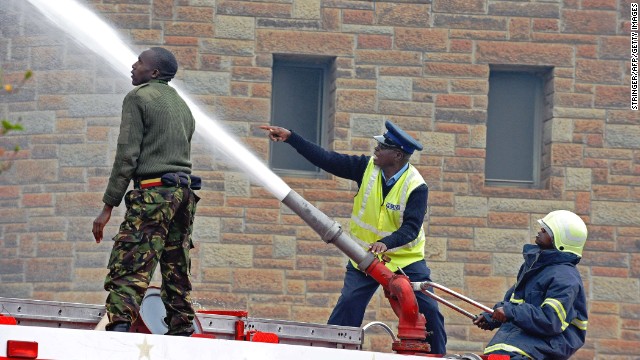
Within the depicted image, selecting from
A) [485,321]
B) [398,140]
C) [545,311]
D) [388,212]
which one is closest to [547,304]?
[545,311]

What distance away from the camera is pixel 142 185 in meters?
8.55

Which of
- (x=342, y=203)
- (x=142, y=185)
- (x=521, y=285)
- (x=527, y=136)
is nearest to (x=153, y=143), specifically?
(x=142, y=185)

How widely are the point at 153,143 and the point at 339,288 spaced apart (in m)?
6.17

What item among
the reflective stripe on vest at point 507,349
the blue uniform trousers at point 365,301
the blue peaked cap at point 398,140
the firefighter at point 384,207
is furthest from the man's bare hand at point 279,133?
the reflective stripe on vest at point 507,349

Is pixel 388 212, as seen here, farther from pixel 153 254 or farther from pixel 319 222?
pixel 153 254

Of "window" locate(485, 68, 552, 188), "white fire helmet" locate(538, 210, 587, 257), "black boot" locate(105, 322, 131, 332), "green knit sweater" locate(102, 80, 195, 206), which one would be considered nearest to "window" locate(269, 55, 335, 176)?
"window" locate(485, 68, 552, 188)

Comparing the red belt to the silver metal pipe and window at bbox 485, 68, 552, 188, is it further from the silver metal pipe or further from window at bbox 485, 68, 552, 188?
window at bbox 485, 68, 552, 188

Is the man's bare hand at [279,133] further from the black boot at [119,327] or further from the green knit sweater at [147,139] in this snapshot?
the black boot at [119,327]

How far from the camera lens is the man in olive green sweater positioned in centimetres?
838

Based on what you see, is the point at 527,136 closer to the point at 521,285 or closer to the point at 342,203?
the point at 342,203

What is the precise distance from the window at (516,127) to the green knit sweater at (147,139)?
713 centimetres

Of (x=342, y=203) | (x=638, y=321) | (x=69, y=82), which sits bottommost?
(x=638, y=321)

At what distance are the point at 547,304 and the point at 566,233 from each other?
1.93 feet

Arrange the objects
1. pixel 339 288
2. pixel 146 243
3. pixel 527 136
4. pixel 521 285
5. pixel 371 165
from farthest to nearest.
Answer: pixel 527 136 < pixel 339 288 < pixel 371 165 < pixel 521 285 < pixel 146 243
